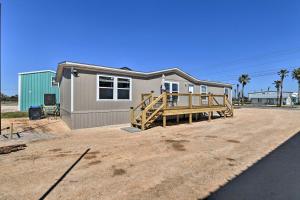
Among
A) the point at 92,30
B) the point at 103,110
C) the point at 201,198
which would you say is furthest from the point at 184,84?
the point at 201,198

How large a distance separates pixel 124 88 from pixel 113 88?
29.6 inches

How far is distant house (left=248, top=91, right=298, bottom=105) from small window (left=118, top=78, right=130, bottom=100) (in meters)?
61.8

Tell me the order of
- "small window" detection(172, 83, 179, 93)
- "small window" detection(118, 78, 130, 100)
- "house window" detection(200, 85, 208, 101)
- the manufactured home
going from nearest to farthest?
the manufactured home < "small window" detection(118, 78, 130, 100) < "small window" detection(172, 83, 179, 93) < "house window" detection(200, 85, 208, 101)

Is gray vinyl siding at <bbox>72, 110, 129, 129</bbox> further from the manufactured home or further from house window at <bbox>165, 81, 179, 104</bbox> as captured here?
house window at <bbox>165, 81, 179, 104</bbox>

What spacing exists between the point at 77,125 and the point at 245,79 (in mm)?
52967

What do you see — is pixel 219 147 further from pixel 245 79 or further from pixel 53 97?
pixel 245 79

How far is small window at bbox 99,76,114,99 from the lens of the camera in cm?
1046

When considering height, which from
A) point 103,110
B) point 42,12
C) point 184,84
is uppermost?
point 42,12

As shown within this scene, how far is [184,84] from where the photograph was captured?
1510cm

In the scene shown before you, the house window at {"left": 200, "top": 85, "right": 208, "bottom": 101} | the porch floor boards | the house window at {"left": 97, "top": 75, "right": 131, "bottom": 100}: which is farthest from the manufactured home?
the house window at {"left": 200, "top": 85, "right": 208, "bottom": 101}

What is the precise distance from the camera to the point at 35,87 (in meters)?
18.9

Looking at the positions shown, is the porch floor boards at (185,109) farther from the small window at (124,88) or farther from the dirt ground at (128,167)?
the dirt ground at (128,167)

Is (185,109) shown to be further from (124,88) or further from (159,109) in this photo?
(124,88)

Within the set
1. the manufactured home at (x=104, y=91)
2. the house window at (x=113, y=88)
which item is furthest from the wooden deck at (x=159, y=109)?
the house window at (x=113, y=88)
